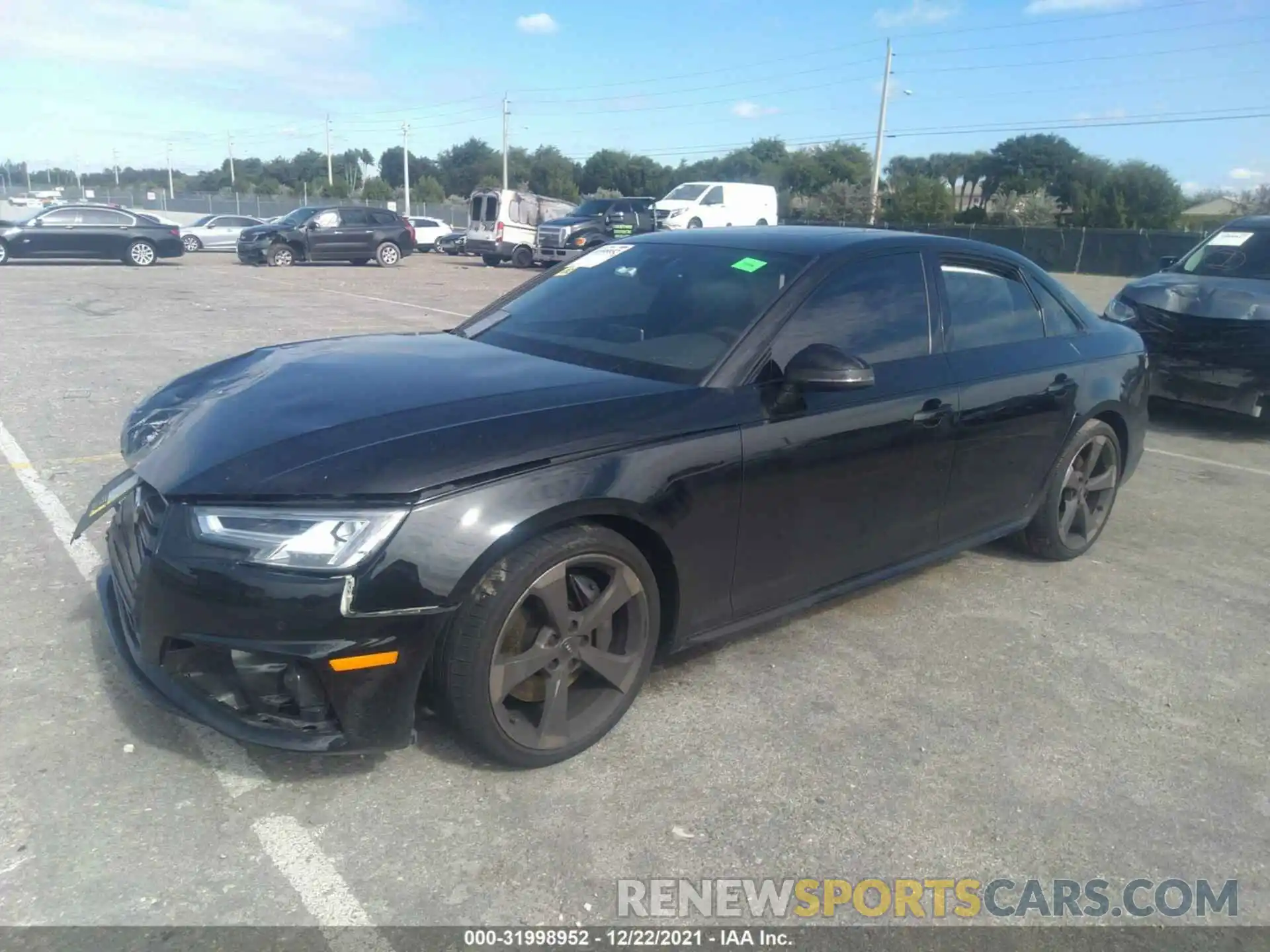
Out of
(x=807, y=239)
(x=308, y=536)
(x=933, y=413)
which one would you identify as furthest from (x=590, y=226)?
(x=308, y=536)

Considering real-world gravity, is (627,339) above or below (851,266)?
below

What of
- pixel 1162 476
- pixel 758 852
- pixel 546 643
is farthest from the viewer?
pixel 1162 476

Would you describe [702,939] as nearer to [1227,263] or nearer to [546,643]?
[546,643]

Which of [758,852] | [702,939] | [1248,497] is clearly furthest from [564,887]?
[1248,497]

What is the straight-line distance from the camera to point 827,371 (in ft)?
10.6

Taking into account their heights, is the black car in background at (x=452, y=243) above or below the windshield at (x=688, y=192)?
below

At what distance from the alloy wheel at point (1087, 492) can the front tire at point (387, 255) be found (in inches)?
915

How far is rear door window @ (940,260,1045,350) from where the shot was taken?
13.7 ft

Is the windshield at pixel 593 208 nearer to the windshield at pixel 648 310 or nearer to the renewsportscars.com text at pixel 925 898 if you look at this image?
the windshield at pixel 648 310

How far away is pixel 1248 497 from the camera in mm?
6285

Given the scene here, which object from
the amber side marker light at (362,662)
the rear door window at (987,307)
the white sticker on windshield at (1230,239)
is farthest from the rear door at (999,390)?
the white sticker on windshield at (1230,239)

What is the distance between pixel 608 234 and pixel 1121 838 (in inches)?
926

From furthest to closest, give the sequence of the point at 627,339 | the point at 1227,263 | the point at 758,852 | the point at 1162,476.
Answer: the point at 1227,263
the point at 1162,476
the point at 627,339
the point at 758,852

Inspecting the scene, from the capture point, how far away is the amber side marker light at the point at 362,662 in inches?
100
